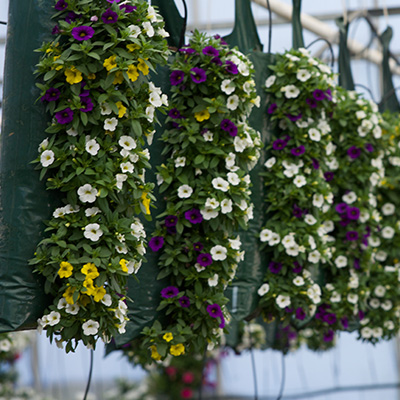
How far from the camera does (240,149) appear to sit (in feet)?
9.33

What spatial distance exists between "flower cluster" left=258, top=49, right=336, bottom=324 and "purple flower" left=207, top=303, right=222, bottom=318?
539 mm

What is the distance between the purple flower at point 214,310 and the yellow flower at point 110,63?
0.98 m

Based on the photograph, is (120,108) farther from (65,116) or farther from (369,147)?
(369,147)

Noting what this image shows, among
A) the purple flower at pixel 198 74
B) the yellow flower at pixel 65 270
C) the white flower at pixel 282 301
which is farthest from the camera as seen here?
the white flower at pixel 282 301

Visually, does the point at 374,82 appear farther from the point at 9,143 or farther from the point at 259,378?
the point at 9,143

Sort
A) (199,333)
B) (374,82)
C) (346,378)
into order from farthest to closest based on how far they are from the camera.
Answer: (346,378) < (374,82) < (199,333)

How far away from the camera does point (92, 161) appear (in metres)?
2.36

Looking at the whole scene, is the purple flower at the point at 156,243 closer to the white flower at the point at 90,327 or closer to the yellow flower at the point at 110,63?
the white flower at the point at 90,327

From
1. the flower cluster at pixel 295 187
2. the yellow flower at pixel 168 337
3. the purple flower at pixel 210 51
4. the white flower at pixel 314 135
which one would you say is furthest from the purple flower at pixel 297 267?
the purple flower at pixel 210 51

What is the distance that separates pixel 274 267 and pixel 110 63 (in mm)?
1367

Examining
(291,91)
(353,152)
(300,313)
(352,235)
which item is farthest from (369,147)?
(300,313)

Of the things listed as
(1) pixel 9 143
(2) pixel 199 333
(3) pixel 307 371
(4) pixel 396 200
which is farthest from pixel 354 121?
(3) pixel 307 371

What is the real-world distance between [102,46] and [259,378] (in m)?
5.77

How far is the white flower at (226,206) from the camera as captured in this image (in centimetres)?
275
